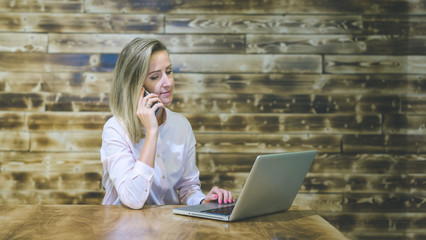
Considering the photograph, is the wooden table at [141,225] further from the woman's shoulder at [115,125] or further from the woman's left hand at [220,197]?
the woman's shoulder at [115,125]

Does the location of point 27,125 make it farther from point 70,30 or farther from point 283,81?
point 283,81

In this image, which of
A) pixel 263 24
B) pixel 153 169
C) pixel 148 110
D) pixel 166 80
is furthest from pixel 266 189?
pixel 263 24

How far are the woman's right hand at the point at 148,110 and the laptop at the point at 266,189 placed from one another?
1.44 ft

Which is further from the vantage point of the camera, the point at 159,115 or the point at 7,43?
the point at 7,43

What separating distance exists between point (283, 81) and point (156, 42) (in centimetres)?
110

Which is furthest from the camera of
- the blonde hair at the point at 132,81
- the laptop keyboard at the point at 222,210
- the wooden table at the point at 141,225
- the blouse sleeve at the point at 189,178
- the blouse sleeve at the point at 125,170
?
the blouse sleeve at the point at 189,178

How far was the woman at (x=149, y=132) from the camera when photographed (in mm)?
1748

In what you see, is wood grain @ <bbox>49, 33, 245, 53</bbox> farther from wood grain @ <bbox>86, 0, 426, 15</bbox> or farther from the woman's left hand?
the woman's left hand

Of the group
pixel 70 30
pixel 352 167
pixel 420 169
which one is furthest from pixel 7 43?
pixel 420 169

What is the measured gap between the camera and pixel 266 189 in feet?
4.29

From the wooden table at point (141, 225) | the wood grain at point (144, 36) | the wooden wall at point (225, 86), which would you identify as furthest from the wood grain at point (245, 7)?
the wooden table at point (141, 225)

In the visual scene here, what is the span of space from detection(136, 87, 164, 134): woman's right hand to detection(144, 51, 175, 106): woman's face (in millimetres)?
75

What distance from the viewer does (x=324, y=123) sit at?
9.03ft

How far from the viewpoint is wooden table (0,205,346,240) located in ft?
3.76
